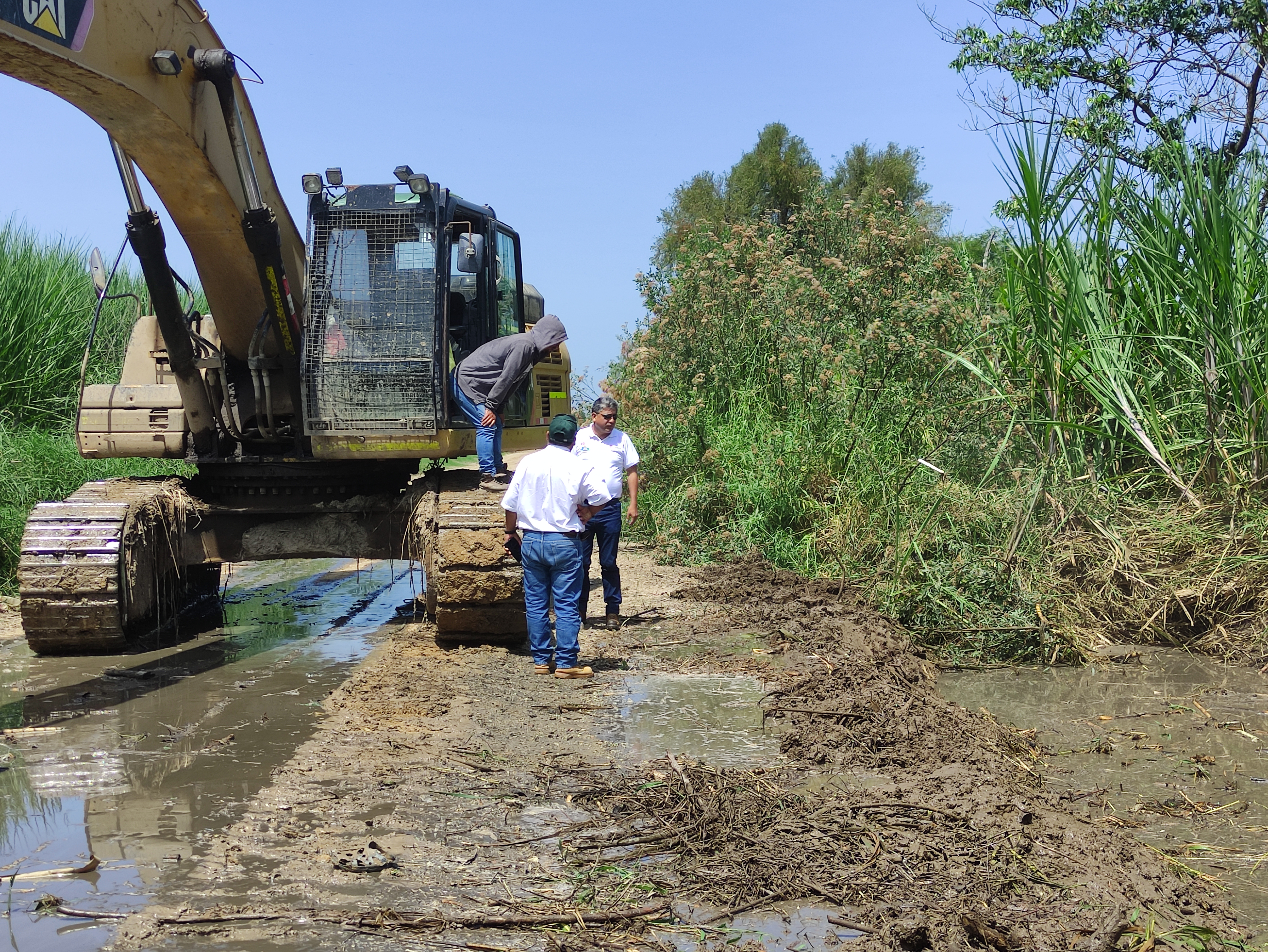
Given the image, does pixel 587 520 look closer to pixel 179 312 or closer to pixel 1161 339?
pixel 179 312

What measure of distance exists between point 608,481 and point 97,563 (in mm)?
3630

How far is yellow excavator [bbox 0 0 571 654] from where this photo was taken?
24.5 ft

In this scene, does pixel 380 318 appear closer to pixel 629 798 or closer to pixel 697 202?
pixel 629 798

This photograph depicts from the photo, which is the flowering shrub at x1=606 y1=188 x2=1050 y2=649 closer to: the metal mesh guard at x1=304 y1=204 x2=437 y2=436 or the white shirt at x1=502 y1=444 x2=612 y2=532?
the white shirt at x1=502 y1=444 x2=612 y2=532

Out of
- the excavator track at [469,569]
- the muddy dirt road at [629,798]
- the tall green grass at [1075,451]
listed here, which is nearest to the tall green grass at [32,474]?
the muddy dirt road at [629,798]

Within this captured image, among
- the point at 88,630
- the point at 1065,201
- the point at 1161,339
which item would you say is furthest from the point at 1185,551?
the point at 88,630

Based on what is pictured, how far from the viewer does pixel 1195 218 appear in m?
8.40

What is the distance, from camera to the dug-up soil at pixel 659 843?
3.72m

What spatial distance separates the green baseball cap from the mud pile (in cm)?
216

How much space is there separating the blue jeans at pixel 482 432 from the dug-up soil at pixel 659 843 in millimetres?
1941

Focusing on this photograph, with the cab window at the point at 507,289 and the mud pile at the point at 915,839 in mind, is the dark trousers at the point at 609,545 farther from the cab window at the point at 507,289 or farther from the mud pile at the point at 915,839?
the mud pile at the point at 915,839

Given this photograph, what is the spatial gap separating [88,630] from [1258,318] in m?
8.40

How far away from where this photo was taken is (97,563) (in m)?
7.61

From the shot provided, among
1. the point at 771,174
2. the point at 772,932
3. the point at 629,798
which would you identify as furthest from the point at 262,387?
the point at 771,174
